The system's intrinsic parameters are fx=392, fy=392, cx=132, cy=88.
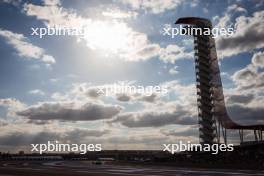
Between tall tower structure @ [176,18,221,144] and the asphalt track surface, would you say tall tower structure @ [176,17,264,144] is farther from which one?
the asphalt track surface

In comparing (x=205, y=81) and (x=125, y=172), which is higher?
(x=205, y=81)

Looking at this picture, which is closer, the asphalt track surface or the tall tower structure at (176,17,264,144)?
the asphalt track surface

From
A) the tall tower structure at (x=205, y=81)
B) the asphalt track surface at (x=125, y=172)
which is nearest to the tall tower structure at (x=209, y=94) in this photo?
the tall tower structure at (x=205, y=81)

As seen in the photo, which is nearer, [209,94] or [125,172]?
[125,172]

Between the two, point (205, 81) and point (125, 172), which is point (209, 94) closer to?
point (205, 81)

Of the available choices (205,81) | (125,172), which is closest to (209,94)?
(205,81)

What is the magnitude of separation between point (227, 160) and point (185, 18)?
183 ft

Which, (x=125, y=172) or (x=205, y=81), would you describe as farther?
(x=205, y=81)

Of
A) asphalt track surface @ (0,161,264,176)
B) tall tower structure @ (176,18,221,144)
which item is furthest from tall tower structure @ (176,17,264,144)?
asphalt track surface @ (0,161,264,176)

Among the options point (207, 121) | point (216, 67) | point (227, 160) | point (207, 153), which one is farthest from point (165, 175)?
point (216, 67)

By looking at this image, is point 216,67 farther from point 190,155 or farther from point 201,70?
point 190,155

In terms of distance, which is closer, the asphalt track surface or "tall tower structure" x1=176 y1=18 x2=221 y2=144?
the asphalt track surface

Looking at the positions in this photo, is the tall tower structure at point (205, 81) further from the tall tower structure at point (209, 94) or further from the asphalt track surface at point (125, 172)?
the asphalt track surface at point (125, 172)

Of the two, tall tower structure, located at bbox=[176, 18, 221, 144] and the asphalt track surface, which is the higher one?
tall tower structure, located at bbox=[176, 18, 221, 144]
